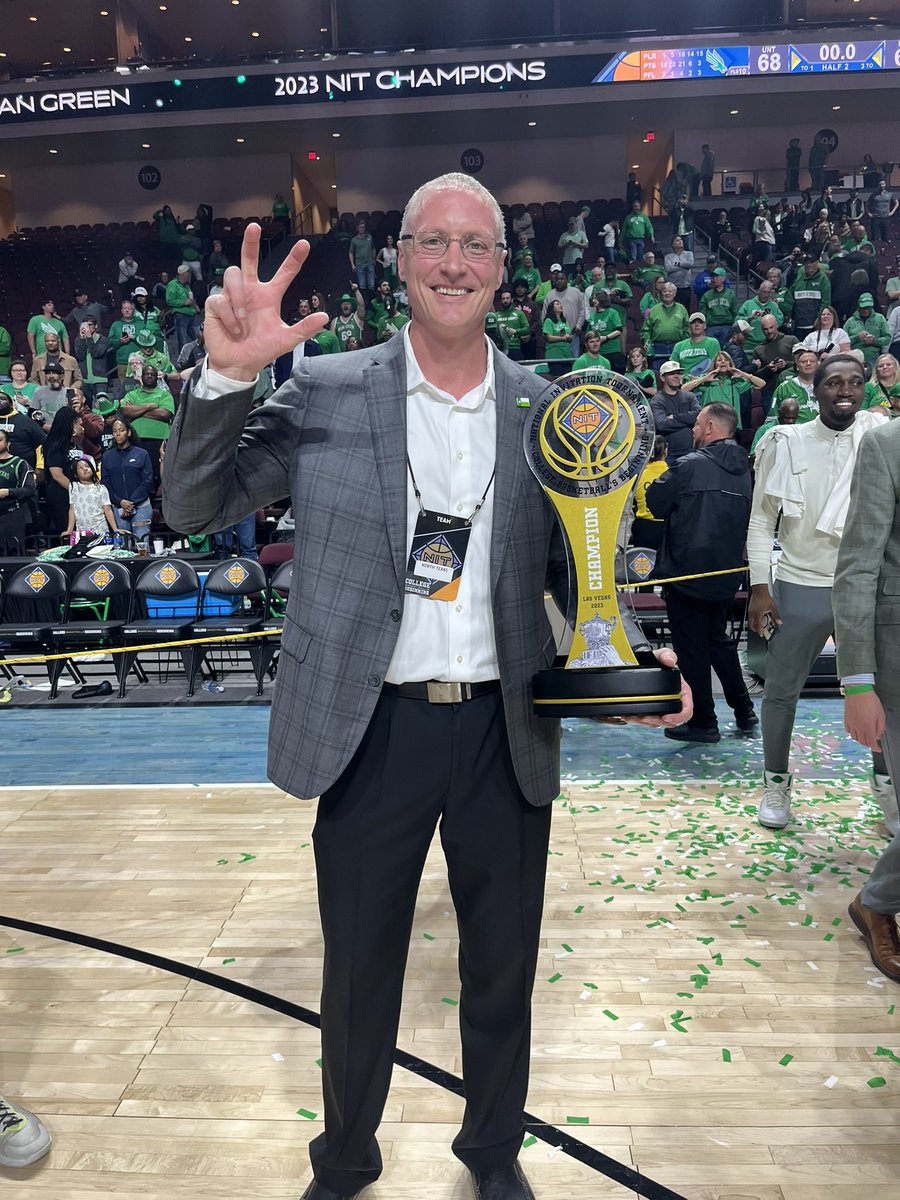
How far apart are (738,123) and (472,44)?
621 cm

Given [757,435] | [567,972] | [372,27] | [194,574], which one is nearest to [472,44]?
[372,27]

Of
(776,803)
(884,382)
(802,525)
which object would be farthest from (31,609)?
(884,382)

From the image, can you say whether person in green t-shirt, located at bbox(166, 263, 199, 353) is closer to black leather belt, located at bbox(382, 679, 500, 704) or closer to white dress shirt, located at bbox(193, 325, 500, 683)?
white dress shirt, located at bbox(193, 325, 500, 683)

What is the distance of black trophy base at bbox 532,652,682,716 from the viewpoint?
1713 millimetres

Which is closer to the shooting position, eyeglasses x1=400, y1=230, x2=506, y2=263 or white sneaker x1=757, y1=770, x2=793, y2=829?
eyeglasses x1=400, y1=230, x2=506, y2=263

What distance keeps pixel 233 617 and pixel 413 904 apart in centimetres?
525

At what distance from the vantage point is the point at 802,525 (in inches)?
148

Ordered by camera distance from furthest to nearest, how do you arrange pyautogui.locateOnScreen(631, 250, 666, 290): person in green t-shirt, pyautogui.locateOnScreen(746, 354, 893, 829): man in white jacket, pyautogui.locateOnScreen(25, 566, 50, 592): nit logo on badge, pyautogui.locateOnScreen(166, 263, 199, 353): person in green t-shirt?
pyautogui.locateOnScreen(166, 263, 199, 353): person in green t-shirt
pyautogui.locateOnScreen(631, 250, 666, 290): person in green t-shirt
pyautogui.locateOnScreen(25, 566, 50, 592): nit logo on badge
pyautogui.locateOnScreen(746, 354, 893, 829): man in white jacket

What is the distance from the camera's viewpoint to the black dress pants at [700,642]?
524 cm

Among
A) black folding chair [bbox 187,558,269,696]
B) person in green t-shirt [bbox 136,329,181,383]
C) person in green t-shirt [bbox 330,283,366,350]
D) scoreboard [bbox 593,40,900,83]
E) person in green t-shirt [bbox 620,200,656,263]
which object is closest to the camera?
black folding chair [bbox 187,558,269,696]

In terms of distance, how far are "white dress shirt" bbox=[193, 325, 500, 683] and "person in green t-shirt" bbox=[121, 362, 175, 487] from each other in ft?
28.3

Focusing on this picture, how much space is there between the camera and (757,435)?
9586 millimetres

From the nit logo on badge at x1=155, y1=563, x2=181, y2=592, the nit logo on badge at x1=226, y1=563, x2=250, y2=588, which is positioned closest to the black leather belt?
the nit logo on badge at x1=226, y1=563, x2=250, y2=588

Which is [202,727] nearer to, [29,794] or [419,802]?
[29,794]
